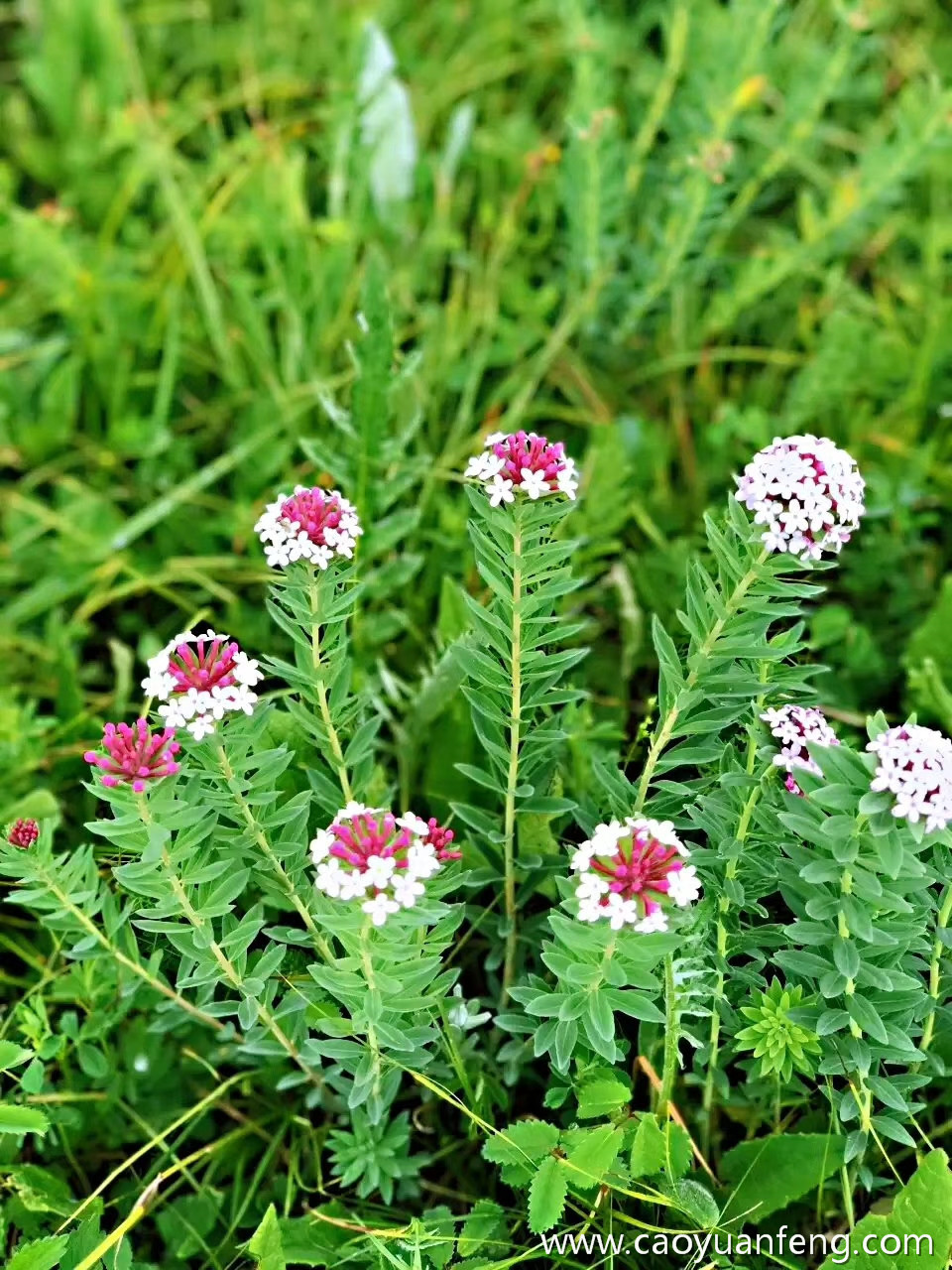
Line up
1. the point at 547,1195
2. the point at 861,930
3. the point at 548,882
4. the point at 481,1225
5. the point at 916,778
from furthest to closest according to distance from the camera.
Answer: the point at 548,882 < the point at 481,1225 < the point at 547,1195 < the point at 861,930 < the point at 916,778

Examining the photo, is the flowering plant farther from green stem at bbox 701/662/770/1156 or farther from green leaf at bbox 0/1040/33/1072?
green leaf at bbox 0/1040/33/1072

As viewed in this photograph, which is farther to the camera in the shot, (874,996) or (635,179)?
(635,179)

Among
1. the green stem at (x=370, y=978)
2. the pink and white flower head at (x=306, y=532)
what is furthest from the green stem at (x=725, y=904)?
the pink and white flower head at (x=306, y=532)

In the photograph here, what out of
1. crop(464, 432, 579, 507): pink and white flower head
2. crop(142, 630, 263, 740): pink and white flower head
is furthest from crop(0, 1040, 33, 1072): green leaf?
crop(464, 432, 579, 507): pink and white flower head

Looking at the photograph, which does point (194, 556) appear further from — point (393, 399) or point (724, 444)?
point (724, 444)

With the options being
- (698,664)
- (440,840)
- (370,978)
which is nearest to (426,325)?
(698,664)

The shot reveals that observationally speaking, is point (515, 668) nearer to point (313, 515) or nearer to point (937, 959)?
point (313, 515)

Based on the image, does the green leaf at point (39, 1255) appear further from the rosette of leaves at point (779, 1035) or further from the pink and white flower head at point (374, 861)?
the rosette of leaves at point (779, 1035)

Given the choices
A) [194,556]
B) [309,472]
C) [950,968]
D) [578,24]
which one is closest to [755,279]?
[578,24]
